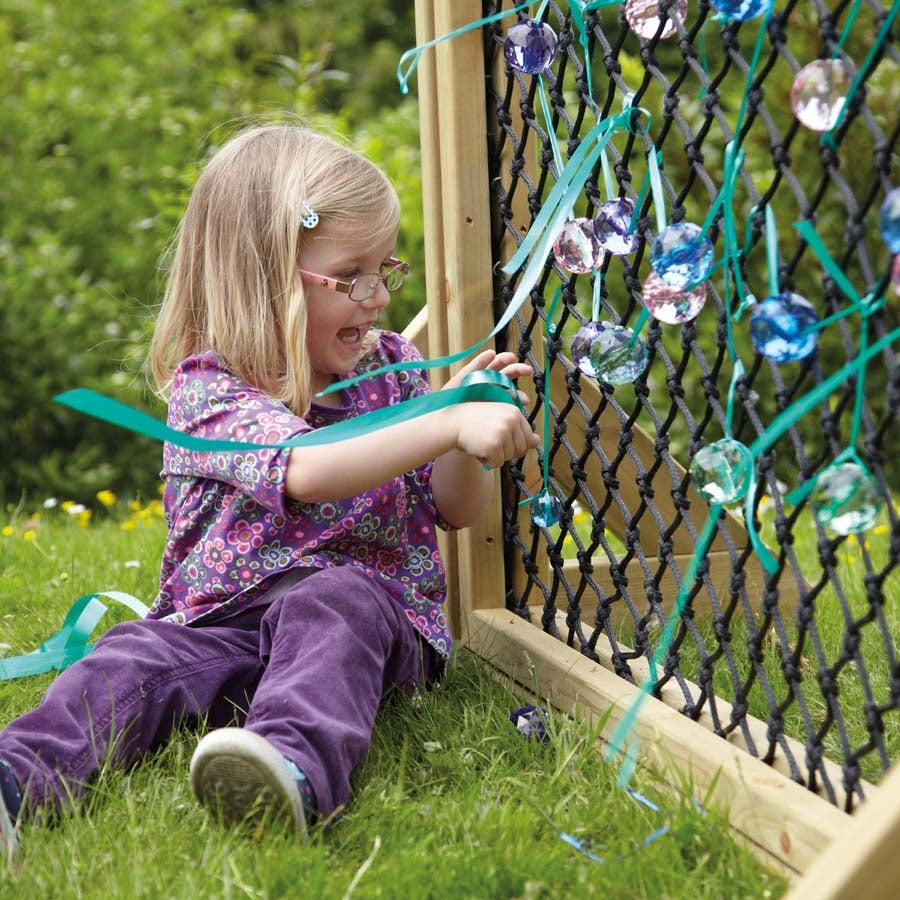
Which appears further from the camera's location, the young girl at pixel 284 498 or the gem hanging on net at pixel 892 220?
the young girl at pixel 284 498

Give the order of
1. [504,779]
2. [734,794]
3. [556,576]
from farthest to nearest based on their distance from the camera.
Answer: [556,576] < [504,779] < [734,794]

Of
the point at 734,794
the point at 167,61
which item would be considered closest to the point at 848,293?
the point at 734,794

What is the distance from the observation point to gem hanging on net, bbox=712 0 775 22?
1.33m

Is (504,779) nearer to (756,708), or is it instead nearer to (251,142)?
Answer: (756,708)

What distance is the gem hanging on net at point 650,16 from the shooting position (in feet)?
5.07

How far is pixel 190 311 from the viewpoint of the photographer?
6.86 feet

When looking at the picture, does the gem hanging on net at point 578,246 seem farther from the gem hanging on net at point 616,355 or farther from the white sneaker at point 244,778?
the white sneaker at point 244,778

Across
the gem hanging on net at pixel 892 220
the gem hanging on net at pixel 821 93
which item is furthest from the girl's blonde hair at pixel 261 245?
the gem hanging on net at pixel 892 220

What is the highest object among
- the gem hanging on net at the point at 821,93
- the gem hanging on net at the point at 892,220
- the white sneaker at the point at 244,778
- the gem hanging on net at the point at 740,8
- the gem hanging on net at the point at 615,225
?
the gem hanging on net at the point at 740,8

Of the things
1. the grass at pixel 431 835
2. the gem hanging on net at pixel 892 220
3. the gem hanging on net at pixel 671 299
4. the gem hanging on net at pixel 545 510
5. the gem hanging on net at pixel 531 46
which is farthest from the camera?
the gem hanging on net at pixel 545 510

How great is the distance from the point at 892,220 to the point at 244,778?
896 mm

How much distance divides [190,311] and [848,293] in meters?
1.16

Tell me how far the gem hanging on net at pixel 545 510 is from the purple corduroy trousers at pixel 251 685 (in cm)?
25

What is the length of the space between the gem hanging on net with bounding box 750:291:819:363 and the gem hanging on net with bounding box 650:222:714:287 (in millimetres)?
139
